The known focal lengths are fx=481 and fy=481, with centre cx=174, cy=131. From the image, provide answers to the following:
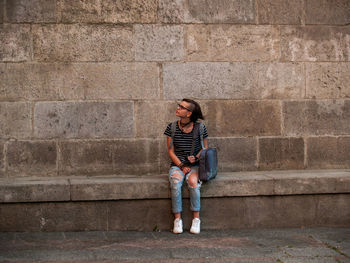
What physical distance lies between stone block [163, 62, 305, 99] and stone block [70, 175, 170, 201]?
146 cm

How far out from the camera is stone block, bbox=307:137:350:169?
7.27 m

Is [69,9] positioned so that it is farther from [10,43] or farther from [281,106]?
[281,106]

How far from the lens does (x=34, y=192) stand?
6.06 metres

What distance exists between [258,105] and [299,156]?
0.99m

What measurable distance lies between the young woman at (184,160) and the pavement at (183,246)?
30cm

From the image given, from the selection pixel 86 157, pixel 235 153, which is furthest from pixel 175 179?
pixel 86 157

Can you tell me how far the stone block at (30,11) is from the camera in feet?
22.0

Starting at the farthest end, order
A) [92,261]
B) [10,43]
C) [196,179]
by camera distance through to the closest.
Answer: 1. [10,43]
2. [196,179]
3. [92,261]

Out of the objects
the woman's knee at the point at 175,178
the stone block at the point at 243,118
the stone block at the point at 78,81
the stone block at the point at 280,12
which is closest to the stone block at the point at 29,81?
the stone block at the point at 78,81

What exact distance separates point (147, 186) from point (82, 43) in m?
2.27

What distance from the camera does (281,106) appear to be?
722 cm

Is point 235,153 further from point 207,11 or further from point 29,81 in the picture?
point 29,81

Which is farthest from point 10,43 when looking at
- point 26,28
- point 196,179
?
point 196,179

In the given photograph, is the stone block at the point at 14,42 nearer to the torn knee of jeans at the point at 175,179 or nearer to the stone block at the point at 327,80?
the torn knee of jeans at the point at 175,179
